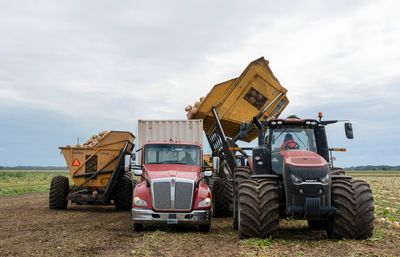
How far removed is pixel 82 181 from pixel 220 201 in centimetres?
564

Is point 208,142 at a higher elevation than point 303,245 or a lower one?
higher

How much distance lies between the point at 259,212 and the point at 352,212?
1.78m

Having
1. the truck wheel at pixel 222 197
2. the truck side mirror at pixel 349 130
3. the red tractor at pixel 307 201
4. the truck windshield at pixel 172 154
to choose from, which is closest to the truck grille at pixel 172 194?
the truck windshield at pixel 172 154

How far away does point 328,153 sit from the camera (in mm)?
12227

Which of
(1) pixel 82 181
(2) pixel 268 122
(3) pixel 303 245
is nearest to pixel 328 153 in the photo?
(2) pixel 268 122

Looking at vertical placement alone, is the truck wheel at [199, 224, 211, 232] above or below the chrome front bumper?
below

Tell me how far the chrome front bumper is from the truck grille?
14 centimetres

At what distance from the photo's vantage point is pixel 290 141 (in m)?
12.1

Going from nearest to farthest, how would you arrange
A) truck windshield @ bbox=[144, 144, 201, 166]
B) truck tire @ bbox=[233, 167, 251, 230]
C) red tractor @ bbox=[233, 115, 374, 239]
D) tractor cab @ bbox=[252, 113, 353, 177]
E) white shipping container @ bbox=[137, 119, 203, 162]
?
red tractor @ bbox=[233, 115, 374, 239] → tractor cab @ bbox=[252, 113, 353, 177] → truck tire @ bbox=[233, 167, 251, 230] → truck windshield @ bbox=[144, 144, 201, 166] → white shipping container @ bbox=[137, 119, 203, 162]

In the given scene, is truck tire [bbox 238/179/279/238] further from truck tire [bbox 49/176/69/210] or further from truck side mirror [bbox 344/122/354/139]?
truck tire [bbox 49/176/69/210]

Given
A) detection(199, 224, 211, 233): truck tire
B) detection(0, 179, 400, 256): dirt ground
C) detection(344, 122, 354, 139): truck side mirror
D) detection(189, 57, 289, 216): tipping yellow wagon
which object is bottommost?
detection(0, 179, 400, 256): dirt ground

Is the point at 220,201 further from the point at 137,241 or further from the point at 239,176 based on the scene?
the point at 137,241

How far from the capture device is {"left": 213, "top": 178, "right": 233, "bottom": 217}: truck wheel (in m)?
16.3

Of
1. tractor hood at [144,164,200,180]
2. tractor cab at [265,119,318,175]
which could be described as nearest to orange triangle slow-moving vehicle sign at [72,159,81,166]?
tractor hood at [144,164,200,180]
